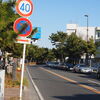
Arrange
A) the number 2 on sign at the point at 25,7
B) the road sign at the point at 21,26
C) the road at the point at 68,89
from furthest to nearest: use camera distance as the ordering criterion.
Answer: the road at the point at 68,89
the number 2 on sign at the point at 25,7
the road sign at the point at 21,26

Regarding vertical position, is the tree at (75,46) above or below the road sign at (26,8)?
above

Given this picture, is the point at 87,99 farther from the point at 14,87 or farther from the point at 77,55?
the point at 77,55

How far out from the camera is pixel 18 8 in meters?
10.4

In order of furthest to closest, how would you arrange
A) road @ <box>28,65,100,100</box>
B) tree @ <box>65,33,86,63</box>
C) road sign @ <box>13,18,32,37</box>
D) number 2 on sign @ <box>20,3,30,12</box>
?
tree @ <box>65,33,86,63</box> < road @ <box>28,65,100,100</box> < number 2 on sign @ <box>20,3,30,12</box> < road sign @ <box>13,18,32,37</box>

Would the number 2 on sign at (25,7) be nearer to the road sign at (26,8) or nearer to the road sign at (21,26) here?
the road sign at (26,8)

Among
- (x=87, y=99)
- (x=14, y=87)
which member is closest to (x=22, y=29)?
(x=87, y=99)

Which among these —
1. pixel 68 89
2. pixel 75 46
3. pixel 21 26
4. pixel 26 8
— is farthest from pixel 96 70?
pixel 21 26

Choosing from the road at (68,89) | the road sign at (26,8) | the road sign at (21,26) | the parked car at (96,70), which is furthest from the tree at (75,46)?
the road sign at (21,26)

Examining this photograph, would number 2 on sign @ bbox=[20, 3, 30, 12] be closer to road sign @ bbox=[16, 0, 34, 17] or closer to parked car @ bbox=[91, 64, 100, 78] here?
road sign @ bbox=[16, 0, 34, 17]

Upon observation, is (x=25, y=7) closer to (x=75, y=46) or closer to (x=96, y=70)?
(x=96, y=70)

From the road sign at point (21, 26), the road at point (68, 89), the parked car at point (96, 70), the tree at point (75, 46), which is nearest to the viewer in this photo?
the road sign at point (21, 26)

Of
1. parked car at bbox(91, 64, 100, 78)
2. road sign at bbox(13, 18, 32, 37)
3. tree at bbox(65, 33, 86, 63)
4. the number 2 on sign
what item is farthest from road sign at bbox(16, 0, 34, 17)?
tree at bbox(65, 33, 86, 63)

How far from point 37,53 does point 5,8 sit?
346 ft

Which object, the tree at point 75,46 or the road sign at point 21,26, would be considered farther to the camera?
the tree at point 75,46
